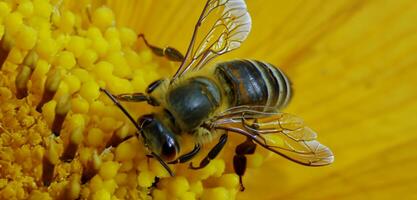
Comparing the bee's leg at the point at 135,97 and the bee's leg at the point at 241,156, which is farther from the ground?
the bee's leg at the point at 135,97

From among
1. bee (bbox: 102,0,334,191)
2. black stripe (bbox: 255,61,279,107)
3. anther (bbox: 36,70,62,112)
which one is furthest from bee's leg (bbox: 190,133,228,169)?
anther (bbox: 36,70,62,112)

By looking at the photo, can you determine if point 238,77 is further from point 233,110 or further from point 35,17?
point 35,17

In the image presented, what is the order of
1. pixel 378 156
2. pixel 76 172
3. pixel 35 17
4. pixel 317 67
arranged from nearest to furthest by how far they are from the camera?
pixel 76 172 < pixel 35 17 < pixel 378 156 < pixel 317 67

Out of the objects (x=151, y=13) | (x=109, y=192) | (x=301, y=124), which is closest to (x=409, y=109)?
(x=301, y=124)

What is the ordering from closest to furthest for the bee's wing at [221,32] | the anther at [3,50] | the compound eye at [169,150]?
1. the compound eye at [169,150]
2. the anther at [3,50]
3. the bee's wing at [221,32]

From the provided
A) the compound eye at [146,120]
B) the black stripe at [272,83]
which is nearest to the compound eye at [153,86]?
the compound eye at [146,120]

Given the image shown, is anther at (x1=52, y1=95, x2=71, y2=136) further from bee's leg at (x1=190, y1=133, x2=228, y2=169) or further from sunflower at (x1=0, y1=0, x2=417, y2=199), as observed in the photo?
bee's leg at (x1=190, y1=133, x2=228, y2=169)

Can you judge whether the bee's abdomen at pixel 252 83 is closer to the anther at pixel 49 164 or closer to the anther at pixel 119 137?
the anther at pixel 119 137

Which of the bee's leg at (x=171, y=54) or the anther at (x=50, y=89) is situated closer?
the anther at (x=50, y=89)
